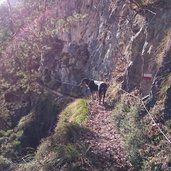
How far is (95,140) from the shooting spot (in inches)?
506

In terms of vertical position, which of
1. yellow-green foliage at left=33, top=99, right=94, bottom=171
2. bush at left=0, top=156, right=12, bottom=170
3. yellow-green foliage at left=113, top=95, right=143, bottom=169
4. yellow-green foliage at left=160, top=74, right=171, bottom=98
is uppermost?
yellow-green foliage at left=160, top=74, right=171, bottom=98

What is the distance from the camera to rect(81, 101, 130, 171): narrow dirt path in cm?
1120

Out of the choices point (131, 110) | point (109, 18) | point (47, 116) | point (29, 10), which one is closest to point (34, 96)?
point (47, 116)

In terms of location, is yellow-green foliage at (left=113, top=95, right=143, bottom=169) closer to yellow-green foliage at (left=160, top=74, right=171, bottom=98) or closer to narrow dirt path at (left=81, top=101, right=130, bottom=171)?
narrow dirt path at (left=81, top=101, right=130, bottom=171)

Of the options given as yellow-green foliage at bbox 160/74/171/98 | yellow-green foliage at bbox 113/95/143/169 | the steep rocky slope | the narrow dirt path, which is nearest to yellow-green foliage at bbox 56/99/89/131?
the steep rocky slope

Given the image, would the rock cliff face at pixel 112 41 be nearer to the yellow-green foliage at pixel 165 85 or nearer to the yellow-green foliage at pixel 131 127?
the yellow-green foliage at pixel 165 85

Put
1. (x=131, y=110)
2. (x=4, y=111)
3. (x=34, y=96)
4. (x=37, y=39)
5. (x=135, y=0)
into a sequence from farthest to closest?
(x=37, y=39) → (x=34, y=96) → (x=4, y=111) → (x=135, y=0) → (x=131, y=110)

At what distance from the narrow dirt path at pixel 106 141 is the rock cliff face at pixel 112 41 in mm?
1535

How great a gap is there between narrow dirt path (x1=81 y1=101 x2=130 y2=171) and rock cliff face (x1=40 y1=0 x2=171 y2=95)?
1.53m

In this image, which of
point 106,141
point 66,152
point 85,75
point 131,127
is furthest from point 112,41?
point 66,152

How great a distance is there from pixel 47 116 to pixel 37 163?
11.1 meters

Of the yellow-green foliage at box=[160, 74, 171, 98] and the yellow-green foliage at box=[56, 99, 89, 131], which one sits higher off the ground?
the yellow-green foliage at box=[160, 74, 171, 98]

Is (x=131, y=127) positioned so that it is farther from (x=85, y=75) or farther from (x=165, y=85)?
(x=85, y=75)

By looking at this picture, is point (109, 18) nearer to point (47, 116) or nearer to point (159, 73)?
point (47, 116)
